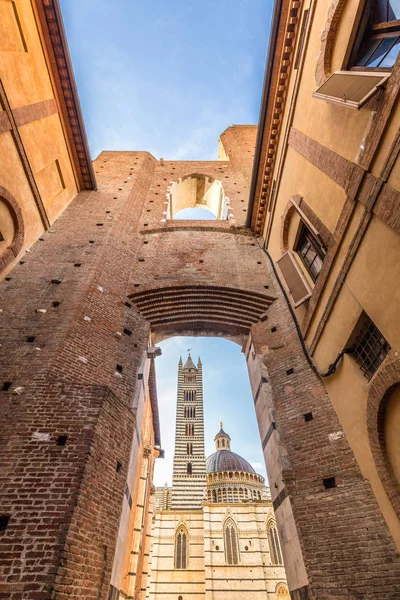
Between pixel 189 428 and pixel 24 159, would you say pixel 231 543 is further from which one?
pixel 24 159

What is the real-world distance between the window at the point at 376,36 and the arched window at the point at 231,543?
39829mm

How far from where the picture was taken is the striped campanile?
39312mm

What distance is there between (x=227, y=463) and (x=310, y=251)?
4874 cm

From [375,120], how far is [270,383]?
517 cm

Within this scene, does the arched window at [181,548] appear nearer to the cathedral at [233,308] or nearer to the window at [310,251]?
the cathedral at [233,308]

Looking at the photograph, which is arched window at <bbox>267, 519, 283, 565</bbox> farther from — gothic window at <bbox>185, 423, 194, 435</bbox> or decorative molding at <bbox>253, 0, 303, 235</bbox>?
decorative molding at <bbox>253, 0, 303, 235</bbox>

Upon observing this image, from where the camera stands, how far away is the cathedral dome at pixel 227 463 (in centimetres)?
4757

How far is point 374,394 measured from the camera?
4551mm

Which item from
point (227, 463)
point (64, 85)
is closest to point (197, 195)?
point (64, 85)

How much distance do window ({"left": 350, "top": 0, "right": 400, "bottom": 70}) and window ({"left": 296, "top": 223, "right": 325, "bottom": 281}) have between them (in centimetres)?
303

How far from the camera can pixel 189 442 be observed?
1822 inches

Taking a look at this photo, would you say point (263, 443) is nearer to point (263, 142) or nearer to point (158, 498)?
point (263, 142)

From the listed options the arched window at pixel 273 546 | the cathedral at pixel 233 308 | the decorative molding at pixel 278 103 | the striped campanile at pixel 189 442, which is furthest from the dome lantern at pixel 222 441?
the decorative molding at pixel 278 103

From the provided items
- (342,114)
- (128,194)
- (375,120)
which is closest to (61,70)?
(128,194)
